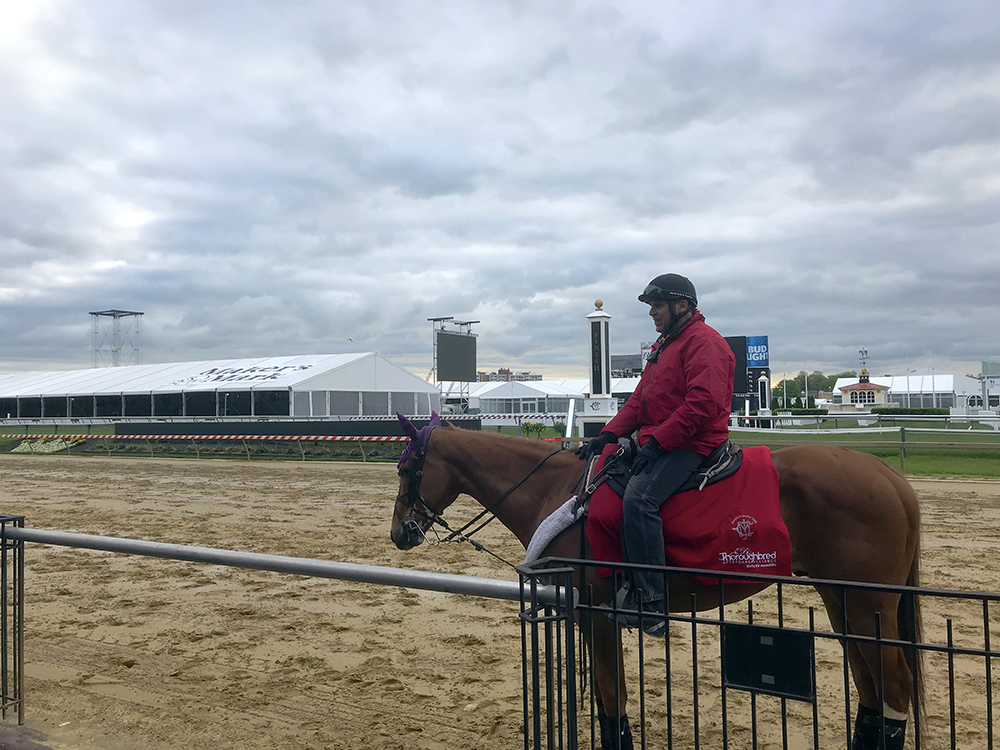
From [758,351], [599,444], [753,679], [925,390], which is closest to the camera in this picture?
[753,679]

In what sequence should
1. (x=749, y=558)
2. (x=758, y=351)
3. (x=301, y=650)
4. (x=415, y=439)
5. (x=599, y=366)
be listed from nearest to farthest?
(x=749, y=558)
(x=415, y=439)
(x=301, y=650)
(x=599, y=366)
(x=758, y=351)

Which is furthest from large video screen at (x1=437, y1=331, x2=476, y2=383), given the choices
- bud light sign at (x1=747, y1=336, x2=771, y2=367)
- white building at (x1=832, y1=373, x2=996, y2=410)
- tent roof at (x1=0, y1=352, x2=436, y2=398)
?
white building at (x1=832, y1=373, x2=996, y2=410)

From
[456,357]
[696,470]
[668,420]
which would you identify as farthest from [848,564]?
[456,357]

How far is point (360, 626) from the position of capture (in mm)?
5734

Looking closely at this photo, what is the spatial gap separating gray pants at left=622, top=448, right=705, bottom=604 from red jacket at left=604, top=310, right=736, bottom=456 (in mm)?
89

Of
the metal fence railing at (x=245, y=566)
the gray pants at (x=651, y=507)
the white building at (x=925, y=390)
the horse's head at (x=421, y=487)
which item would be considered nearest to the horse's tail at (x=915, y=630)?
the gray pants at (x=651, y=507)

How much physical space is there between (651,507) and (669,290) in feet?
3.76

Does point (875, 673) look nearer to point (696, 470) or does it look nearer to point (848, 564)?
point (848, 564)

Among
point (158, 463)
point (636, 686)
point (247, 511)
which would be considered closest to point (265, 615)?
point (636, 686)

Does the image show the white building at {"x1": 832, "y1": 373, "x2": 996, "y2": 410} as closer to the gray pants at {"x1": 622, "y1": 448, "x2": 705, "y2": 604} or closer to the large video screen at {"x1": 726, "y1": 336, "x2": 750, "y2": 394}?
the large video screen at {"x1": 726, "y1": 336, "x2": 750, "y2": 394}

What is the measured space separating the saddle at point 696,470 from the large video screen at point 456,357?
70.6 ft

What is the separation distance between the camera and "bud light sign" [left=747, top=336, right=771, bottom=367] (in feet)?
168

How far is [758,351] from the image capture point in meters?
52.5

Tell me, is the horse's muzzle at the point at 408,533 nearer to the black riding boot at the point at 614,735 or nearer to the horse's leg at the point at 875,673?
the black riding boot at the point at 614,735
